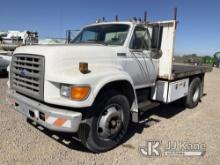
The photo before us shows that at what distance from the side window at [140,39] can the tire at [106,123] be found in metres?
1.27

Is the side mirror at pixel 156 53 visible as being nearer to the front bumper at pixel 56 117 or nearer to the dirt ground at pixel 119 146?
the dirt ground at pixel 119 146

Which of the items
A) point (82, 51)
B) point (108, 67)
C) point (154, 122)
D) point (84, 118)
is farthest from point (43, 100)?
point (154, 122)

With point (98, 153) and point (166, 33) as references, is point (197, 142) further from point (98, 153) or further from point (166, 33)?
point (166, 33)

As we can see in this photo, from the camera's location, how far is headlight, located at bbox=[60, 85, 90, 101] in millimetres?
3258

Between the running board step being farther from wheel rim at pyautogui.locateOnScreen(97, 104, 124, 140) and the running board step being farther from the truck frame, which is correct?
wheel rim at pyautogui.locateOnScreen(97, 104, 124, 140)

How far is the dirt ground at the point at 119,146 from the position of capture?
3705 millimetres


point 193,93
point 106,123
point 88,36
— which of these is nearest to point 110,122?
point 106,123

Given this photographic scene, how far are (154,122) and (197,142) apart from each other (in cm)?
127

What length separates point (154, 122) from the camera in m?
5.64

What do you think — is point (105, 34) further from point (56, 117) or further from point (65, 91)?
point (56, 117)

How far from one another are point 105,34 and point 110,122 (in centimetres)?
208

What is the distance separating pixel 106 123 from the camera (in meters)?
3.90

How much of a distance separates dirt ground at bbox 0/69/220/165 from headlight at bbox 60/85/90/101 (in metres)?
1.10

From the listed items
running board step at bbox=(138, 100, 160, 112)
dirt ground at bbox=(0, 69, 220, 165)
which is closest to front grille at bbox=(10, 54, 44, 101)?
dirt ground at bbox=(0, 69, 220, 165)
